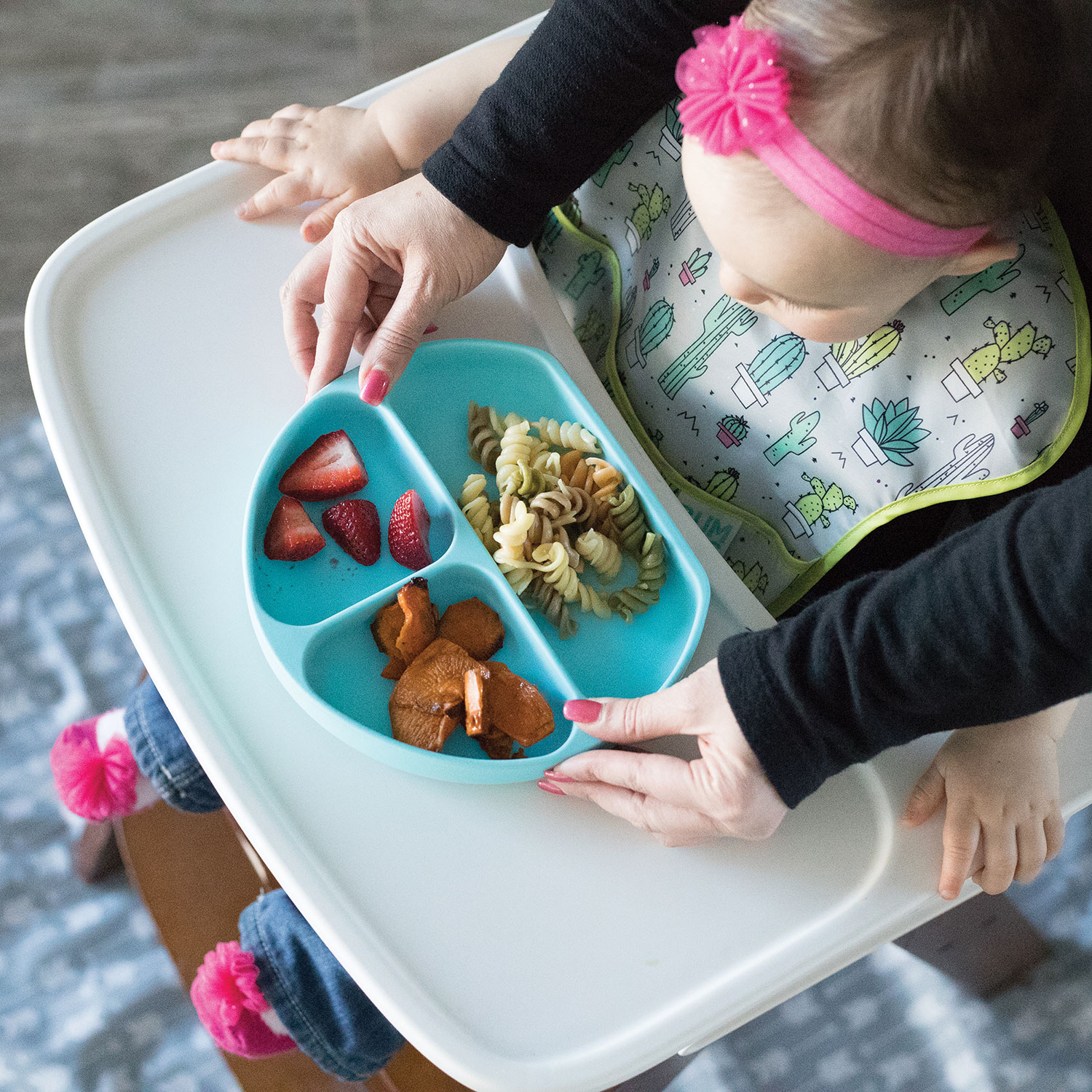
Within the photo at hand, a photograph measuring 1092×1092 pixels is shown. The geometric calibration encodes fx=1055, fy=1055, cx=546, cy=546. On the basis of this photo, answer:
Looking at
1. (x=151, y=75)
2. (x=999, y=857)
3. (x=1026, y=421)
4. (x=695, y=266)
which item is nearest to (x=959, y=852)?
(x=999, y=857)

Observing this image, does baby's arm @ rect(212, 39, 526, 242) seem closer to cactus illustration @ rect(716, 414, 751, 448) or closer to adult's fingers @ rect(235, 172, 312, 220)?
adult's fingers @ rect(235, 172, 312, 220)

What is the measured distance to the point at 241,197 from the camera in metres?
0.95

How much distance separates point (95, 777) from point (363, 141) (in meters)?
0.68

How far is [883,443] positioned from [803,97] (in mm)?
321

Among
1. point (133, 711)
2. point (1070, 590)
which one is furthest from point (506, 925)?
point (133, 711)

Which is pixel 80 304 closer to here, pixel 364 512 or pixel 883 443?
pixel 364 512

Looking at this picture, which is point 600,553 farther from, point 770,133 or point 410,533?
point 770,133

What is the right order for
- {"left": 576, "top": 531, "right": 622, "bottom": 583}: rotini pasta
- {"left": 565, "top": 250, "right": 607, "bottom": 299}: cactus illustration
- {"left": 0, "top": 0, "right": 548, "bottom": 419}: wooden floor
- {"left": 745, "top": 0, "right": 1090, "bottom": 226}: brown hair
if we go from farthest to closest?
{"left": 0, "top": 0, "right": 548, "bottom": 419}: wooden floor
{"left": 565, "top": 250, "right": 607, "bottom": 299}: cactus illustration
{"left": 576, "top": 531, "right": 622, "bottom": 583}: rotini pasta
{"left": 745, "top": 0, "right": 1090, "bottom": 226}: brown hair

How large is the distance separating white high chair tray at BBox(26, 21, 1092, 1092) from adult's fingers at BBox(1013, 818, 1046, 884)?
49mm

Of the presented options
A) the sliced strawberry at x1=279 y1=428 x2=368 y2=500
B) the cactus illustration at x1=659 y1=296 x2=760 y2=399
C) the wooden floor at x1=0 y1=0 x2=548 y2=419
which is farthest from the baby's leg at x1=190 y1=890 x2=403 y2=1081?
the wooden floor at x1=0 y1=0 x2=548 y2=419

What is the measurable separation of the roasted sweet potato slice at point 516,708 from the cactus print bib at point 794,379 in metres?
0.29

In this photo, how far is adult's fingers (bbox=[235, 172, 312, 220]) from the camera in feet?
3.03

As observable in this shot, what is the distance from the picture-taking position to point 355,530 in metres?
0.80

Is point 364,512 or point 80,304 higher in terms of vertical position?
point 80,304
